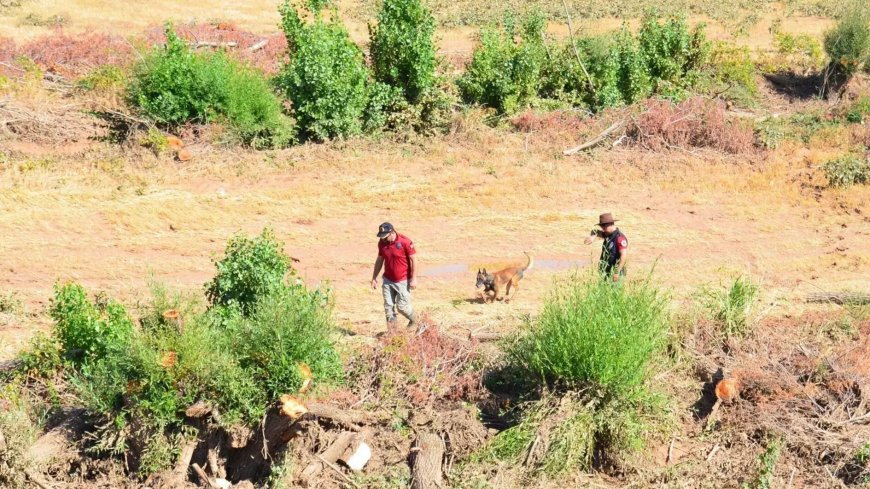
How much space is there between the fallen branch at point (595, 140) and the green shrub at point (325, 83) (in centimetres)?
440

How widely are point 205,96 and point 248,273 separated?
9.67 m

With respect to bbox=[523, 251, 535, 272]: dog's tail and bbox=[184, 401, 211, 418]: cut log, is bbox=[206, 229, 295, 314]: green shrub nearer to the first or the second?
bbox=[184, 401, 211, 418]: cut log

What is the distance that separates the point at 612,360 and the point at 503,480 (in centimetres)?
156

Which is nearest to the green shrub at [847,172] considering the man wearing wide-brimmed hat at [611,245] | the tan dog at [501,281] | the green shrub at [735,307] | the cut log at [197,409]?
the green shrub at [735,307]

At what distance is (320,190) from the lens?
1734 centimetres

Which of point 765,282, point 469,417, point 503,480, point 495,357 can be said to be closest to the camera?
point 503,480

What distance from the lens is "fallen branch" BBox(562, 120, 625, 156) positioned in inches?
753

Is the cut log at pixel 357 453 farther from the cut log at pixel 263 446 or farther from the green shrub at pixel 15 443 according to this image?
the green shrub at pixel 15 443

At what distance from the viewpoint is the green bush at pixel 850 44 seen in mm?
23828

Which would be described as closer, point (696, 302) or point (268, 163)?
point (696, 302)

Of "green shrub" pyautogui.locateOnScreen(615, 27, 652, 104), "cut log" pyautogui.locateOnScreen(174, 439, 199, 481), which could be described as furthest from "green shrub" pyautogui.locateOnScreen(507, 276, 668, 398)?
"green shrub" pyautogui.locateOnScreen(615, 27, 652, 104)

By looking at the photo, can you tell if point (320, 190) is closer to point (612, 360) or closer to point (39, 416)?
point (39, 416)

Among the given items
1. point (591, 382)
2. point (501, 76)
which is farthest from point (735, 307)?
point (501, 76)

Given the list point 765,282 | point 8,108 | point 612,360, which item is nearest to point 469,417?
point 612,360
